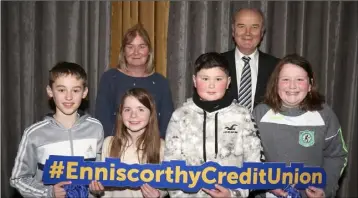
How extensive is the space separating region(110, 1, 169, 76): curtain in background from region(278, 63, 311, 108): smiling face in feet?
5.40

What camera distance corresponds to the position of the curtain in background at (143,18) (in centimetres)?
369

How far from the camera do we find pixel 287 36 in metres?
3.78

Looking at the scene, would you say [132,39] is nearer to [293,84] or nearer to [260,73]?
[260,73]

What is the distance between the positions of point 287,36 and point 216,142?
6.65 feet

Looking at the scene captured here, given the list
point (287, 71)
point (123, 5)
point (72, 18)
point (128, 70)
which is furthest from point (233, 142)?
point (72, 18)

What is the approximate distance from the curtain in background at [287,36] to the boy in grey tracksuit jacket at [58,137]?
1570 millimetres

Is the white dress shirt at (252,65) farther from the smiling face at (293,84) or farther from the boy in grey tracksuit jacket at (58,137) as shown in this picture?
the boy in grey tracksuit jacket at (58,137)

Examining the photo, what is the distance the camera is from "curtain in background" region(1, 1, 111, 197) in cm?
374

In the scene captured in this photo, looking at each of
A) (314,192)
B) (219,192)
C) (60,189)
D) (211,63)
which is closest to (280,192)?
(314,192)

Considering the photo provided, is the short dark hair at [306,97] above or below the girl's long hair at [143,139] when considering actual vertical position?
above

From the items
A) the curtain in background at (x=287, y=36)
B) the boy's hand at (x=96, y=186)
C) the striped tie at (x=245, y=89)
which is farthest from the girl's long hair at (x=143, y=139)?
the curtain in background at (x=287, y=36)

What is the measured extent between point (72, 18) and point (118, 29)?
19.2 inches

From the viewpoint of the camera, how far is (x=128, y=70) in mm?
2941

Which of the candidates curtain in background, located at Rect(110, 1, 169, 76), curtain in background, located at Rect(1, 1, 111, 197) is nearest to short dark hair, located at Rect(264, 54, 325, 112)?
curtain in background, located at Rect(110, 1, 169, 76)
